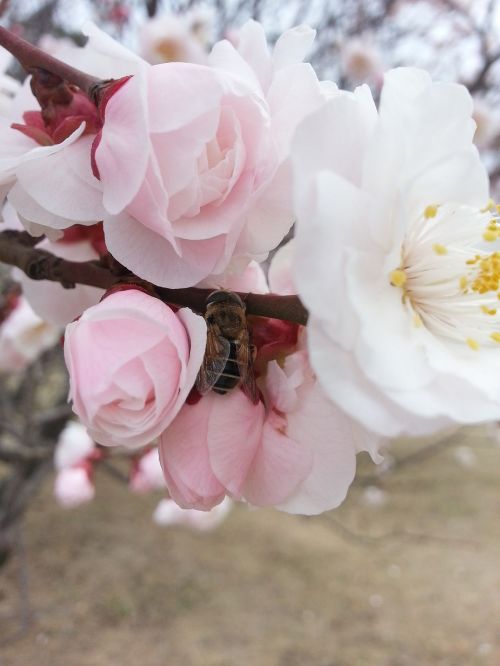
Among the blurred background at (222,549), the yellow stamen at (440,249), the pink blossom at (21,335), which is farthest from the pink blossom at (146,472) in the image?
the yellow stamen at (440,249)

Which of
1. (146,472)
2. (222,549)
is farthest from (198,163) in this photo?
(222,549)

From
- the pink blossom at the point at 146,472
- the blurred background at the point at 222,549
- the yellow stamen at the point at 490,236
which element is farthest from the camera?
the blurred background at the point at 222,549

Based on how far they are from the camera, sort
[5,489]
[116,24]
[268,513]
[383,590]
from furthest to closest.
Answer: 1. [268,513]
2. [116,24]
3. [383,590]
4. [5,489]

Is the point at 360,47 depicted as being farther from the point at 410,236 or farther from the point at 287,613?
the point at 410,236

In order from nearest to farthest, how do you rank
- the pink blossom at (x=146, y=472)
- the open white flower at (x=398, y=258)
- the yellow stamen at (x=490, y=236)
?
the open white flower at (x=398, y=258)
the yellow stamen at (x=490, y=236)
the pink blossom at (x=146, y=472)

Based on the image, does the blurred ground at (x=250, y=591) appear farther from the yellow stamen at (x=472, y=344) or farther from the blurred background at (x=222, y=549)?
the yellow stamen at (x=472, y=344)

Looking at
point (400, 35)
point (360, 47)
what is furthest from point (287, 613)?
point (400, 35)

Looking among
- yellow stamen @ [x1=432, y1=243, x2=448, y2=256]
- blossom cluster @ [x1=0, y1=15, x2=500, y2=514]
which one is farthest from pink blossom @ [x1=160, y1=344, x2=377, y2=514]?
yellow stamen @ [x1=432, y1=243, x2=448, y2=256]
